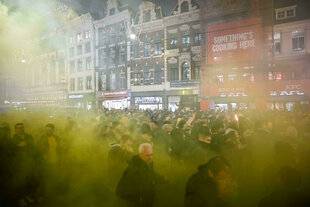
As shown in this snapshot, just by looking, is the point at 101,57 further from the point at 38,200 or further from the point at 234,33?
the point at 38,200

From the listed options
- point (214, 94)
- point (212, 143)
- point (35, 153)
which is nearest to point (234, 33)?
point (214, 94)

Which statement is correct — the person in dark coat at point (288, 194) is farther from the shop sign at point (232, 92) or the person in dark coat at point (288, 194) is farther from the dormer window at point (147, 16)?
the dormer window at point (147, 16)

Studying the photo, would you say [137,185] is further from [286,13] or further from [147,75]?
[147,75]

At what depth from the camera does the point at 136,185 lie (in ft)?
10.2

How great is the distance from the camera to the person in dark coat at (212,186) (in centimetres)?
242

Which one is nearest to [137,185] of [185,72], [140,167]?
[140,167]

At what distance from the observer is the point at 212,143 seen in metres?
5.55

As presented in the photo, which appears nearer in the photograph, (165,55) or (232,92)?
(232,92)

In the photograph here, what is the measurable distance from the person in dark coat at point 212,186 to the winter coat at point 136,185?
33.8 inches

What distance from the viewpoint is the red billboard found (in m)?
20.3

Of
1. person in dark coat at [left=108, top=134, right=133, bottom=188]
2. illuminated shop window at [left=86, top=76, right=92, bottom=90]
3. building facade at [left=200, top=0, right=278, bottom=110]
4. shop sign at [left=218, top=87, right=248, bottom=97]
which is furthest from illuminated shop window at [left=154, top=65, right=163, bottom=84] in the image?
person in dark coat at [left=108, top=134, right=133, bottom=188]

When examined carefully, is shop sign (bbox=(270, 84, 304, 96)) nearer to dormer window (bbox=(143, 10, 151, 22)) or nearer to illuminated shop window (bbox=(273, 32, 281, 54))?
illuminated shop window (bbox=(273, 32, 281, 54))

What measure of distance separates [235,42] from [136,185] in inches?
826

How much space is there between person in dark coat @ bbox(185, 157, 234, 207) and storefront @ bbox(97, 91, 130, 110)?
25886mm
